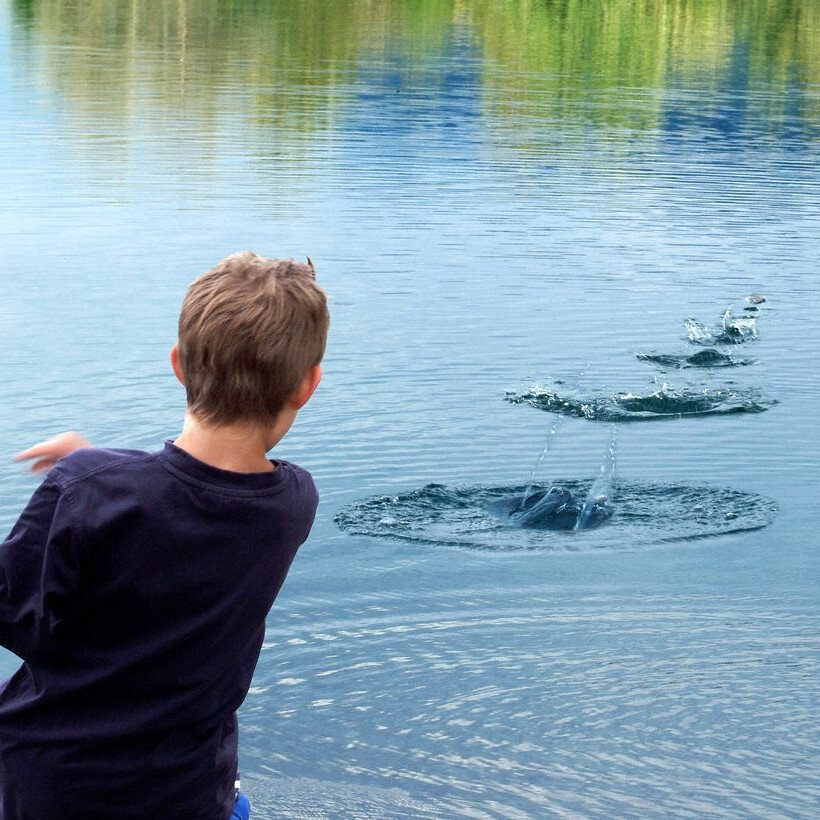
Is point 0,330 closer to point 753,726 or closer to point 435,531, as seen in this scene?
point 435,531

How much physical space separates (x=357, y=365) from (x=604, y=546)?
3.88 metres

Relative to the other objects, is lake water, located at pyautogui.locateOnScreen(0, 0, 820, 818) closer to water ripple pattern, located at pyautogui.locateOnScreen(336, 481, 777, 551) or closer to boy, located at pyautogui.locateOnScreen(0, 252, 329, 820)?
water ripple pattern, located at pyautogui.locateOnScreen(336, 481, 777, 551)

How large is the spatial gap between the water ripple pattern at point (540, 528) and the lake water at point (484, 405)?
29mm

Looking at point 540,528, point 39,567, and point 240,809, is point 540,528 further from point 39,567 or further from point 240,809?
point 39,567

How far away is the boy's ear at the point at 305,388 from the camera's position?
222 centimetres

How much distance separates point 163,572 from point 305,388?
352mm

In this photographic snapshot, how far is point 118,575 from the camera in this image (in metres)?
2.14

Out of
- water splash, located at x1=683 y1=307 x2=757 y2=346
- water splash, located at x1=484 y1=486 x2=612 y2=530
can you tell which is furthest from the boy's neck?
water splash, located at x1=683 y1=307 x2=757 y2=346

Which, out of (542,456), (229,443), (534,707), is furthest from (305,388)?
(542,456)

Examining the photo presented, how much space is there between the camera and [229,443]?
7.22 ft

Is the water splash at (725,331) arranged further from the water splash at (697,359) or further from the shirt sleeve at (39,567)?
the shirt sleeve at (39,567)

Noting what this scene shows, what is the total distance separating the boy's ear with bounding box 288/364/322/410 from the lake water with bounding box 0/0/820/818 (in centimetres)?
262

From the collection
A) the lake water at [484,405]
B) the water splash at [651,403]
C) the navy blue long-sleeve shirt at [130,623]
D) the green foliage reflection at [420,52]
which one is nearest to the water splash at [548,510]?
the lake water at [484,405]

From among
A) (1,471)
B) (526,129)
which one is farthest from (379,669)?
(526,129)
